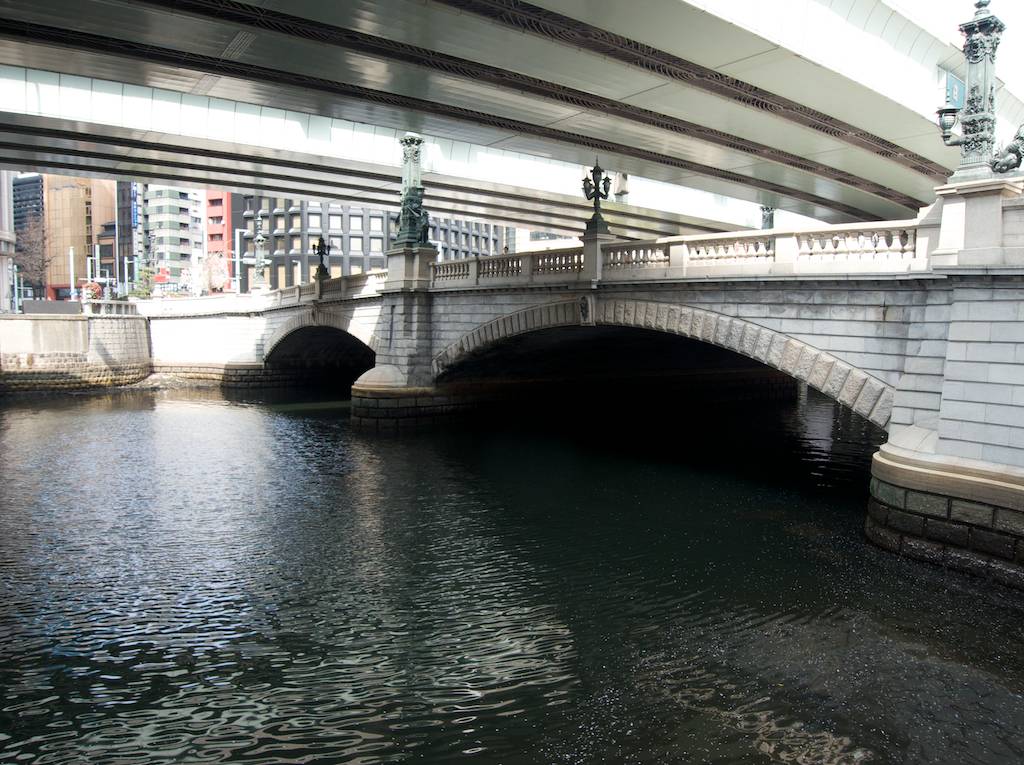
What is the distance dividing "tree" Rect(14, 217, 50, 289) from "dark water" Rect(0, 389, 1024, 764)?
3503 inches

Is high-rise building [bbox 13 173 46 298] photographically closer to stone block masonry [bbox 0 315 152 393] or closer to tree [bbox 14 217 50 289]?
tree [bbox 14 217 50 289]

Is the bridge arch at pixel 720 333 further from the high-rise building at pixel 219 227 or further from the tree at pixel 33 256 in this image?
the tree at pixel 33 256

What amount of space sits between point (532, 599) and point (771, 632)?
3294mm

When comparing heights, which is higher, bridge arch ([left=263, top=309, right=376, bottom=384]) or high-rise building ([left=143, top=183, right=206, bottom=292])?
high-rise building ([left=143, top=183, right=206, bottom=292])

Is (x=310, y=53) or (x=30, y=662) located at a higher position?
(x=310, y=53)

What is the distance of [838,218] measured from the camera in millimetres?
43000

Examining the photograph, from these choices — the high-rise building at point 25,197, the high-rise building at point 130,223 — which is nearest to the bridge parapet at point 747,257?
the high-rise building at point 130,223

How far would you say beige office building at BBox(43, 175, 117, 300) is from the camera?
115 metres

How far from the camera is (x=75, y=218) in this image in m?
117

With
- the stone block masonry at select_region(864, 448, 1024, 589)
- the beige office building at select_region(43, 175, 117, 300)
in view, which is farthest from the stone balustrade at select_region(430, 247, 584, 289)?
the beige office building at select_region(43, 175, 117, 300)

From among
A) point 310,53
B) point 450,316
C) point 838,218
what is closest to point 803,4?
point 310,53

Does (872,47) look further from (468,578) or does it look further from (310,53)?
(468,578)

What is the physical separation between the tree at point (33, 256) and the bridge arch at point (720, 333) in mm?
88374

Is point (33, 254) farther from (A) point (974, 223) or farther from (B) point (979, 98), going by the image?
(A) point (974, 223)
